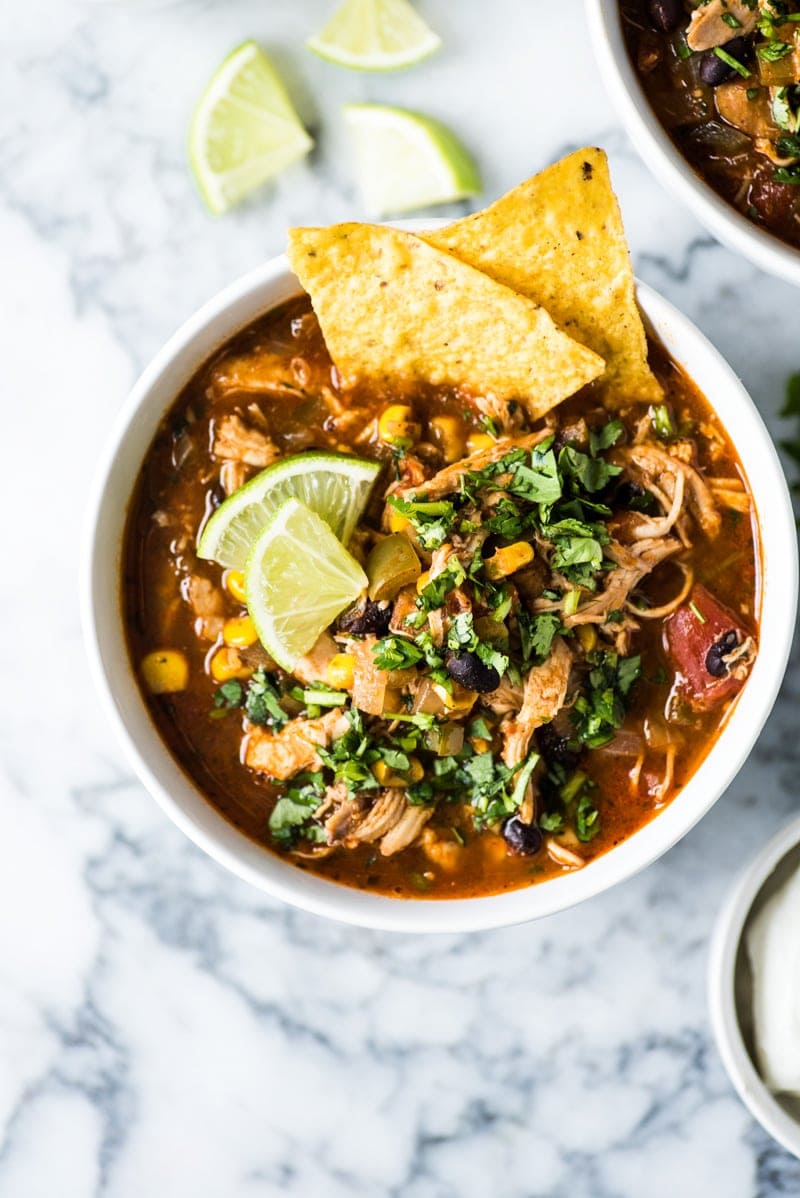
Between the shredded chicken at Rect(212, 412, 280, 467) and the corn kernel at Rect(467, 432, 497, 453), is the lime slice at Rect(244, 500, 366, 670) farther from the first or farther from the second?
the corn kernel at Rect(467, 432, 497, 453)

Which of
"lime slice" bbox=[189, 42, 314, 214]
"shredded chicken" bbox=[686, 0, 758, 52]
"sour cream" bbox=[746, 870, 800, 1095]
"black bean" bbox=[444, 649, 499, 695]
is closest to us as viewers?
"shredded chicken" bbox=[686, 0, 758, 52]

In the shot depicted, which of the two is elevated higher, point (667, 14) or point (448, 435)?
point (667, 14)

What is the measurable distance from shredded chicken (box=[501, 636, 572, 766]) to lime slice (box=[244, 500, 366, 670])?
51cm

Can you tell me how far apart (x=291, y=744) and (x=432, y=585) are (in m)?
0.63

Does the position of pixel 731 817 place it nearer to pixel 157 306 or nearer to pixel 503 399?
pixel 503 399

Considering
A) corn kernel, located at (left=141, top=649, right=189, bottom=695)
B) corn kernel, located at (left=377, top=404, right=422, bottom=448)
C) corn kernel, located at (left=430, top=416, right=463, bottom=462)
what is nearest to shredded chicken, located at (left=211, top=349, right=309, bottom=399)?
corn kernel, located at (left=377, top=404, right=422, bottom=448)

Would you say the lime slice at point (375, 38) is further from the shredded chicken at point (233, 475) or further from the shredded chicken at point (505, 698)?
the shredded chicken at point (505, 698)

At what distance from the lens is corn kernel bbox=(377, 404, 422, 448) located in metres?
3.50

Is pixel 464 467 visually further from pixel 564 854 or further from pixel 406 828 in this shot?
pixel 564 854

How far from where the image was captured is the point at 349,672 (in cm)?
344

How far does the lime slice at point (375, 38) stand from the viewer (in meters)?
3.91

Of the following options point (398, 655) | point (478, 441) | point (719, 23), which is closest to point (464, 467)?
point (478, 441)

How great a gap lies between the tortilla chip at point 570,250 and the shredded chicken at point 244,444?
0.69 metres

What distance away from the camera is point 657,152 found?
3.12 meters
